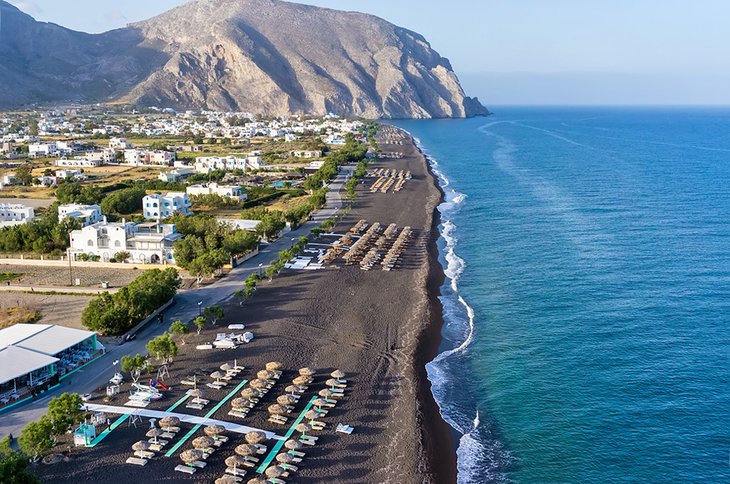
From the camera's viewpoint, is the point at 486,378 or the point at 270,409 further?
the point at 486,378

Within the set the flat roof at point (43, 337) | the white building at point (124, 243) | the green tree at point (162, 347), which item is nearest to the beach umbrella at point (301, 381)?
the green tree at point (162, 347)

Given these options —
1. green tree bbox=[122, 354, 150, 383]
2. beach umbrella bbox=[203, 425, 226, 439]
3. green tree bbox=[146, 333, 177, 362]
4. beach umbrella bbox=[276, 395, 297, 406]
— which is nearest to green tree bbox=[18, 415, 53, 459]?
beach umbrella bbox=[203, 425, 226, 439]

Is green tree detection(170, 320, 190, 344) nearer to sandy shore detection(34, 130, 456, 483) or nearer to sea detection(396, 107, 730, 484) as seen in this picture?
sandy shore detection(34, 130, 456, 483)

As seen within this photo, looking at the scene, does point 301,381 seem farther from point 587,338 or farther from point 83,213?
point 83,213

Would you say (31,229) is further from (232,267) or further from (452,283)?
(452,283)

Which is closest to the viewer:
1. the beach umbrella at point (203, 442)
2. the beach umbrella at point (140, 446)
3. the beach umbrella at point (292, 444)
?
the beach umbrella at point (140, 446)

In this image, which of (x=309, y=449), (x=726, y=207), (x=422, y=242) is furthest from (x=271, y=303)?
(x=726, y=207)

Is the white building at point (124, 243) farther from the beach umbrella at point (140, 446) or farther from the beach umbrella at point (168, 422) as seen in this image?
the beach umbrella at point (140, 446)
